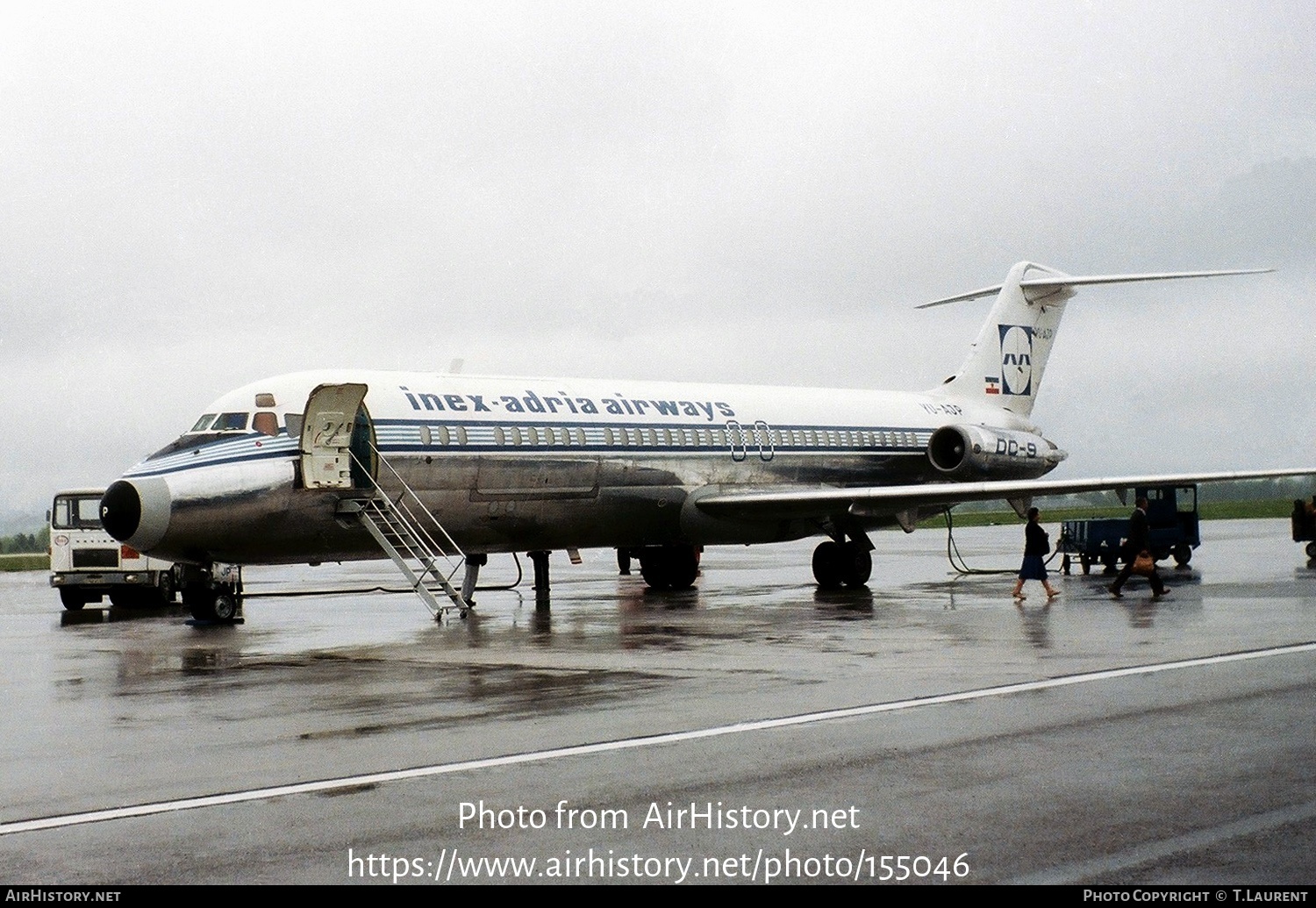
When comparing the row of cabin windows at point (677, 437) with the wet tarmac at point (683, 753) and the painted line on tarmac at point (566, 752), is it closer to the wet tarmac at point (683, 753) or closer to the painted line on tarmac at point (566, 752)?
the wet tarmac at point (683, 753)

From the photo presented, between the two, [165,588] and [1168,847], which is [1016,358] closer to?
[165,588]

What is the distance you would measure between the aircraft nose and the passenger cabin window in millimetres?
1628

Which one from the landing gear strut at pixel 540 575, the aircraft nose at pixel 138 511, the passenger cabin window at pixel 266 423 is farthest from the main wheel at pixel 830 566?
the aircraft nose at pixel 138 511

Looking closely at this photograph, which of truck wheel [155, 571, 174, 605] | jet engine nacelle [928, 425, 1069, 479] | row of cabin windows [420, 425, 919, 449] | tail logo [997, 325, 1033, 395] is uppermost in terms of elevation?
tail logo [997, 325, 1033, 395]

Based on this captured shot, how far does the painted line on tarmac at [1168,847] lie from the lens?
6199mm

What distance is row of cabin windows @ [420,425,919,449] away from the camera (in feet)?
74.3

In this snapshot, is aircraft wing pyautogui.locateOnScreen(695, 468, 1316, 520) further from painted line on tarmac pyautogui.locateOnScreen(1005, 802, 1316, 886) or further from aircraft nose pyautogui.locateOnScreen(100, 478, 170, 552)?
painted line on tarmac pyautogui.locateOnScreen(1005, 802, 1316, 886)

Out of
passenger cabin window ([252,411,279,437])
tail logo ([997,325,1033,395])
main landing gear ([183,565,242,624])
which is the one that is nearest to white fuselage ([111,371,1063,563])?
passenger cabin window ([252,411,279,437])

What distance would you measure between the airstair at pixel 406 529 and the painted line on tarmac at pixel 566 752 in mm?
10079

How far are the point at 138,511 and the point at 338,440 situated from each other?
2897 millimetres

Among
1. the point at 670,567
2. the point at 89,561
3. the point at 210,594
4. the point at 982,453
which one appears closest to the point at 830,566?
the point at 670,567

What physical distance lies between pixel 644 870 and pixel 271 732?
5056mm

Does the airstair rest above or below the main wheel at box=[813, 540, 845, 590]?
above

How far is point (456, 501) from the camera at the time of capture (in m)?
22.5
